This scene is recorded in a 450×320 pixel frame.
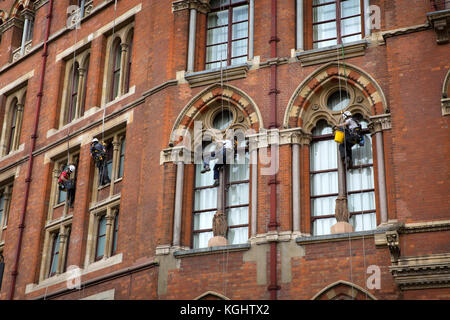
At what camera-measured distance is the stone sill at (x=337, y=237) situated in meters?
21.3

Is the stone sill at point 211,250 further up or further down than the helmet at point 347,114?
further down

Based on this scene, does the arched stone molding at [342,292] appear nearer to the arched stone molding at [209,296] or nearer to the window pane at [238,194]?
the arched stone molding at [209,296]

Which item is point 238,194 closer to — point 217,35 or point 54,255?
point 217,35

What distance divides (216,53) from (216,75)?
1296 mm

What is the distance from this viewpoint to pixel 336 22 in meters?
24.7

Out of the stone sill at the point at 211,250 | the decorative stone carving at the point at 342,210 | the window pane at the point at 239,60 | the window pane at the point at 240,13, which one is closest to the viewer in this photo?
the decorative stone carving at the point at 342,210

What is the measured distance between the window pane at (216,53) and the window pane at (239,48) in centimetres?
25

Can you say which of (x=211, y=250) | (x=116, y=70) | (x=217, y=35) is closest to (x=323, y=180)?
(x=211, y=250)

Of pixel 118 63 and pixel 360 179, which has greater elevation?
pixel 118 63

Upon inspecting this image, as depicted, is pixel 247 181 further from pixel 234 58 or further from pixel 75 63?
pixel 75 63

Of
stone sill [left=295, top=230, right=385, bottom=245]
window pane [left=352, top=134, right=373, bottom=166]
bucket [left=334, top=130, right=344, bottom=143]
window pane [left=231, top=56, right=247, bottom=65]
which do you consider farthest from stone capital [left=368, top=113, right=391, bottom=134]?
window pane [left=231, top=56, right=247, bottom=65]

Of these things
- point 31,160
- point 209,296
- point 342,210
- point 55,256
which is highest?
point 31,160

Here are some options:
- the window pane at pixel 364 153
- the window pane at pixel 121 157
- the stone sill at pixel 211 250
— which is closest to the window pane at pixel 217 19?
the window pane at pixel 121 157

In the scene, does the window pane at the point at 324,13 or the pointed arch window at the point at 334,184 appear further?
the window pane at the point at 324,13
